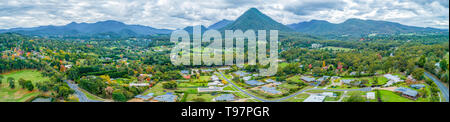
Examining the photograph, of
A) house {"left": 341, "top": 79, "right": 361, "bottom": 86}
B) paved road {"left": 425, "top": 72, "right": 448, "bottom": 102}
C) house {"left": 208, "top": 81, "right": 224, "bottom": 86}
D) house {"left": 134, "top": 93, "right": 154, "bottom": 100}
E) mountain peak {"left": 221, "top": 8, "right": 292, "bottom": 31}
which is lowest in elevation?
house {"left": 134, "top": 93, "right": 154, "bottom": 100}

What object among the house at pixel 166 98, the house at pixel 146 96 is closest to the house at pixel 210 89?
the house at pixel 166 98

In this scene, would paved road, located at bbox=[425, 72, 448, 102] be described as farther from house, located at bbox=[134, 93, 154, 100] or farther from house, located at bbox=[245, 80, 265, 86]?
house, located at bbox=[134, 93, 154, 100]

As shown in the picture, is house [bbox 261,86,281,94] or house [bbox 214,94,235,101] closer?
house [bbox 214,94,235,101]

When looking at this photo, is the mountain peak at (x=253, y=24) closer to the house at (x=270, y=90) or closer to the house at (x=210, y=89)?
the house at (x=210, y=89)

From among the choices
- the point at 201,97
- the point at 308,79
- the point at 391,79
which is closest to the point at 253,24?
the point at 308,79

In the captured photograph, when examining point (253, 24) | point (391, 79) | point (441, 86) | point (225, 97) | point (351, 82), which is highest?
point (253, 24)

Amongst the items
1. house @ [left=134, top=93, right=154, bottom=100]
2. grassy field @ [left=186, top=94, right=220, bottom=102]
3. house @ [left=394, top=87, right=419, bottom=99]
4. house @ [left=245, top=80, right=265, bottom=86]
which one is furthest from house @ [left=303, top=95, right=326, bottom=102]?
house @ [left=134, top=93, right=154, bottom=100]

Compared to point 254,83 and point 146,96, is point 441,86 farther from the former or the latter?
point 146,96

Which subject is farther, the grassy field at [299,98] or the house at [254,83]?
the house at [254,83]

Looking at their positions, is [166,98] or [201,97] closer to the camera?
[166,98]
